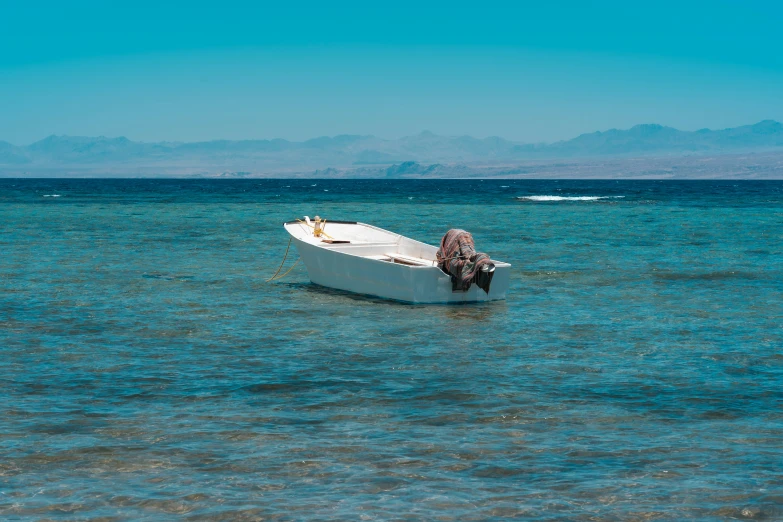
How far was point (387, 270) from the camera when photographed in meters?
20.9

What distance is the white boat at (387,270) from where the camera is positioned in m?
20.4

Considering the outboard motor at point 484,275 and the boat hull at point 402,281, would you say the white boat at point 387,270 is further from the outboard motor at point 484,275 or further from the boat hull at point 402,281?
the outboard motor at point 484,275

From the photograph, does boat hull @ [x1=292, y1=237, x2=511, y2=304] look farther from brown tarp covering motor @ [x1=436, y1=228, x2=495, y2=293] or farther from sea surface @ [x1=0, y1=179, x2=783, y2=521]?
sea surface @ [x1=0, y1=179, x2=783, y2=521]

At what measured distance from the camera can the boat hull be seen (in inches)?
803

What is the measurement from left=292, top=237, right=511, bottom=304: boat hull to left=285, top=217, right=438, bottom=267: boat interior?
38cm

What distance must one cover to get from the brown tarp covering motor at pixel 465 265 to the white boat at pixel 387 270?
16cm

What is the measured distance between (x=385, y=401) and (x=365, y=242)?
48.6ft

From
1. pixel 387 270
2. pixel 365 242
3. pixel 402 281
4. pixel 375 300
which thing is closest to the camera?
pixel 402 281

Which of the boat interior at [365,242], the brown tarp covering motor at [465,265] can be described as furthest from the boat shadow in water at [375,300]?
the boat interior at [365,242]

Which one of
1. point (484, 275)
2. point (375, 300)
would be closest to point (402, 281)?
point (375, 300)

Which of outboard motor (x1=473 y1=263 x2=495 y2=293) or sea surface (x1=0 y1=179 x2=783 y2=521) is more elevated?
outboard motor (x1=473 y1=263 x2=495 y2=293)

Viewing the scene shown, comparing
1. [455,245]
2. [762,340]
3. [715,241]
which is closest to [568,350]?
[762,340]

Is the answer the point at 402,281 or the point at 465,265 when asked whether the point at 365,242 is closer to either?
the point at 402,281

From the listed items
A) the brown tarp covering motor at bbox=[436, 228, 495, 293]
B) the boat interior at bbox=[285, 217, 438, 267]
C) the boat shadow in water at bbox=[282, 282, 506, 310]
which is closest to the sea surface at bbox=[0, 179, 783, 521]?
the boat shadow in water at bbox=[282, 282, 506, 310]
